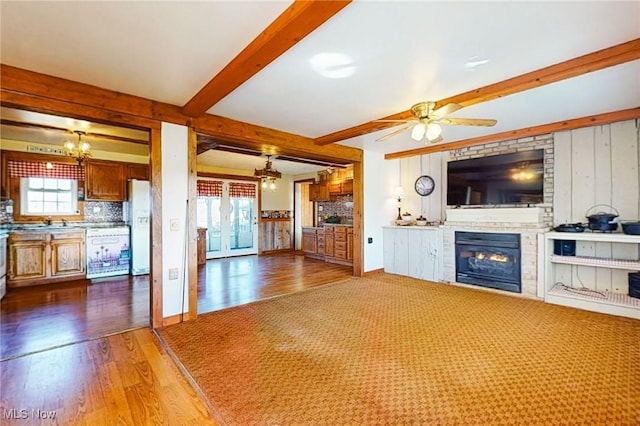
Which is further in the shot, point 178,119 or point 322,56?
point 178,119

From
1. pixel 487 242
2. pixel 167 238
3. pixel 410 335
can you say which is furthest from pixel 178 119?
Answer: pixel 487 242

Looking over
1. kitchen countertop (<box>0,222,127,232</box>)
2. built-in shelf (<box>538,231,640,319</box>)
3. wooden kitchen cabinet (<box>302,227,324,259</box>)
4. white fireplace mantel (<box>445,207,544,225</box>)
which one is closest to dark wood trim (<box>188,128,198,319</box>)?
kitchen countertop (<box>0,222,127,232</box>)

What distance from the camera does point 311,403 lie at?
1.86 metres

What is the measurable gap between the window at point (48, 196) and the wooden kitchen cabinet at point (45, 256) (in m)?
0.72

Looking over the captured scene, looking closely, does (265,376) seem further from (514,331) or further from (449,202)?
(449,202)

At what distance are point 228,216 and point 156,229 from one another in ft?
15.4

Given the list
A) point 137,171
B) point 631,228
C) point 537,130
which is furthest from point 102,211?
point 631,228

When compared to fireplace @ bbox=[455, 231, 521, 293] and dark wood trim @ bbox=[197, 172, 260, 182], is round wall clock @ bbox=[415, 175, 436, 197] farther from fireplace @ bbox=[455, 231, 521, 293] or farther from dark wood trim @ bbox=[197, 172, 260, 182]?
dark wood trim @ bbox=[197, 172, 260, 182]

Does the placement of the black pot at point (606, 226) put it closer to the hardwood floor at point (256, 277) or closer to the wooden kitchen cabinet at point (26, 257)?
the hardwood floor at point (256, 277)

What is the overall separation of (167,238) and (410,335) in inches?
110

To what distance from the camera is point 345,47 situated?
2.08 meters

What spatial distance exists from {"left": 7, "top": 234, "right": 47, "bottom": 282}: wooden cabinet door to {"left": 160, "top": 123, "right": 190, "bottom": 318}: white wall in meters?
3.16

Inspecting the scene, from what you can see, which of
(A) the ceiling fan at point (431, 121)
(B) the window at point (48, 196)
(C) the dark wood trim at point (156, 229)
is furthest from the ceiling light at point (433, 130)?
(B) the window at point (48, 196)

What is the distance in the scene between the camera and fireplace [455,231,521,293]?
4.17 metres
